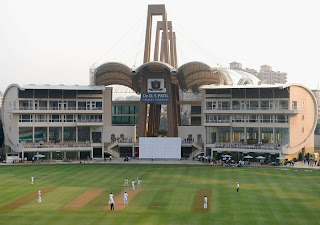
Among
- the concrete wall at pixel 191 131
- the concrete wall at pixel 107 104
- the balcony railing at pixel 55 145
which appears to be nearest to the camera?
the balcony railing at pixel 55 145

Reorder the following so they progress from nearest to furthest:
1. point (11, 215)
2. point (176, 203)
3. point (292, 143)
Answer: point (11, 215) → point (176, 203) → point (292, 143)

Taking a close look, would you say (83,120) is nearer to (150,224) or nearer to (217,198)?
(217,198)

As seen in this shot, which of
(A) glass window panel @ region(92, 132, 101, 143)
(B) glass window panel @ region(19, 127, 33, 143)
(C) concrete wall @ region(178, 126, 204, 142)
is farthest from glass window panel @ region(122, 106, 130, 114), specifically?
(B) glass window panel @ region(19, 127, 33, 143)

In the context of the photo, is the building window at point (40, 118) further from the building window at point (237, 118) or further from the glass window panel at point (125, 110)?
the building window at point (237, 118)

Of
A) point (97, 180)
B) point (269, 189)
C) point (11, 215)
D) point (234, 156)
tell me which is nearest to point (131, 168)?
point (97, 180)

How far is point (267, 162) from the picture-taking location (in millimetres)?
85938

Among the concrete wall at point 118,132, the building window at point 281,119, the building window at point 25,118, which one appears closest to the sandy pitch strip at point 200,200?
the building window at point 281,119

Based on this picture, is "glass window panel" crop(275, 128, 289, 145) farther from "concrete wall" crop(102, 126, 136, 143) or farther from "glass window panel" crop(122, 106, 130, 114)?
"glass window panel" crop(122, 106, 130, 114)

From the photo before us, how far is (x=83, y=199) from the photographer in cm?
5091

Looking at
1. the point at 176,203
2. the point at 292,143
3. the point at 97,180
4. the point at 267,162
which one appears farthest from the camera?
the point at 292,143

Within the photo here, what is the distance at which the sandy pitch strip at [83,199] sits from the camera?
47.2 meters

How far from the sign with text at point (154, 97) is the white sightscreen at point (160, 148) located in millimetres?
10574

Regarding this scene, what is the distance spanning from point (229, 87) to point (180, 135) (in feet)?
58.4

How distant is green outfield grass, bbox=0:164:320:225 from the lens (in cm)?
4206
